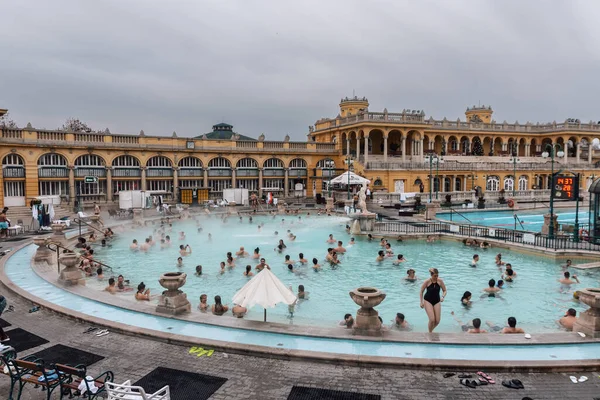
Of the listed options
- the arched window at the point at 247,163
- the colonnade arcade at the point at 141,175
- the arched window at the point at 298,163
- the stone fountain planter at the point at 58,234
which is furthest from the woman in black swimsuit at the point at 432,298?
the arched window at the point at 298,163

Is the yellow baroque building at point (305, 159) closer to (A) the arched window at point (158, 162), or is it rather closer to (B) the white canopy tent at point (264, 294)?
(A) the arched window at point (158, 162)

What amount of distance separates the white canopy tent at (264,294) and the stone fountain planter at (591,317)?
7.25m

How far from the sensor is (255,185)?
5153 centimetres

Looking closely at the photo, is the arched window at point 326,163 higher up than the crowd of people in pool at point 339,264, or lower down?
higher up

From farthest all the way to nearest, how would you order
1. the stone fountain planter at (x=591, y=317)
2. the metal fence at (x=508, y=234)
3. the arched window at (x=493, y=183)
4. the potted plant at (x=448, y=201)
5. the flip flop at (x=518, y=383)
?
the arched window at (x=493, y=183)
the potted plant at (x=448, y=201)
the metal fence at (x=508, y=234)
the stone fountain planter at (x=591, y=317)
the flip flop at (x=518, y=383)

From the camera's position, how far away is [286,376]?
8.52 m

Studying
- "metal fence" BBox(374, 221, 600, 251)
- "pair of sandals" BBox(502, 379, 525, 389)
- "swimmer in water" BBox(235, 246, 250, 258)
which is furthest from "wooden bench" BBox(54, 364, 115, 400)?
"metal fence" BBox(374, 221, 600, 251)

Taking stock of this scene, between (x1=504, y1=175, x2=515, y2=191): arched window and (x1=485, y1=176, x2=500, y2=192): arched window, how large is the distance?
1.43 m

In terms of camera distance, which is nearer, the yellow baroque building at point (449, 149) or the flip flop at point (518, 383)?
the flip flop at point (518, 383)

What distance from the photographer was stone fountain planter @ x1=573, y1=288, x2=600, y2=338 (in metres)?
10.2

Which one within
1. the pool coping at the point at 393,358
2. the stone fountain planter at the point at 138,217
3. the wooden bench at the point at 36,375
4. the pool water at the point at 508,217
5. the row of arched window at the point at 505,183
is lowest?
the pool coping at the point at 393,358

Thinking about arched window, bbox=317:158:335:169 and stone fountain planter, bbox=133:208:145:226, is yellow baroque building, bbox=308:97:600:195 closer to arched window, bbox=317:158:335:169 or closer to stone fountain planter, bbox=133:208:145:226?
arched window, bbox=317:158:335:169

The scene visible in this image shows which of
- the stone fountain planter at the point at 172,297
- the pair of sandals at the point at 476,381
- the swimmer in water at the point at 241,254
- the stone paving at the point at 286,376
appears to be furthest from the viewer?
the swimmer in water at the point at 241,254

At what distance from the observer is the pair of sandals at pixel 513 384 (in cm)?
797
